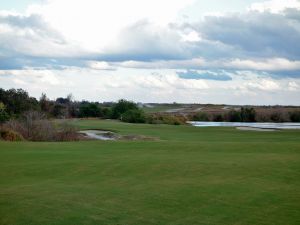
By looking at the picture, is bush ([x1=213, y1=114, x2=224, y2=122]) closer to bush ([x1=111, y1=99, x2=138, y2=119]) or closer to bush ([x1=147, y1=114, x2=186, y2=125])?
bush ([x1=147, y1=114, x2=186, y2=125])

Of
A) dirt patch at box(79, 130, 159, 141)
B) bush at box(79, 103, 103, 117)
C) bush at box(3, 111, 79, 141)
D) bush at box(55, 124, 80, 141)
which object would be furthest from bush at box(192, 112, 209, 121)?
bush at box(3, 111, 79, 141)

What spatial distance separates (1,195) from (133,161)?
26.0 ft

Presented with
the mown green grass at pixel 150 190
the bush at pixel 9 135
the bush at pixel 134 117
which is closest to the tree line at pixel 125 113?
the bush at pixel 134 117

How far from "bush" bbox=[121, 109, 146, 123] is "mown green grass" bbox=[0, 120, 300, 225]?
228ft

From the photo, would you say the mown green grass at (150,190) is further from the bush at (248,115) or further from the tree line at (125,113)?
the bush at (248,115)

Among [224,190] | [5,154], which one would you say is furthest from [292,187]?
[5,154]

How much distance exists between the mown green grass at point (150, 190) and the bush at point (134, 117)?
69.4m

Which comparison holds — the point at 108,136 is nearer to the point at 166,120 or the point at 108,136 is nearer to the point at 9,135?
the point at 9,135

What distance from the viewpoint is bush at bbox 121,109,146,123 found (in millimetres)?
95275

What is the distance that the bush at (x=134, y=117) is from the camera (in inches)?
3751

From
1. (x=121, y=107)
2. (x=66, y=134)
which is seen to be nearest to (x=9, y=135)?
(x=66, y=134)

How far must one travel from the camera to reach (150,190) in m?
15.8

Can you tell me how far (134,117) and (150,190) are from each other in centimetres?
8024

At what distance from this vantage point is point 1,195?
15531 millimetres
